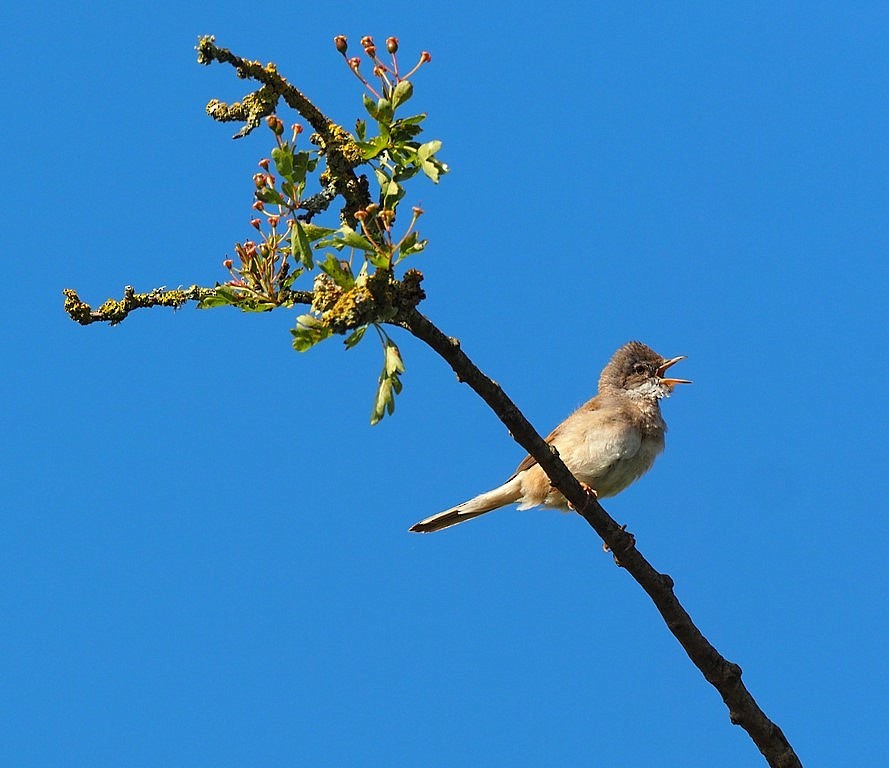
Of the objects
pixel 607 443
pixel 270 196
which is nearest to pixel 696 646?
pixel 607 443

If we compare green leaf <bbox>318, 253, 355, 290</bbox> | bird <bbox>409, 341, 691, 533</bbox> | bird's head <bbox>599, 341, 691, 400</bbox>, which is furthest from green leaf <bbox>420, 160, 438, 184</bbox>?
bird's head <bbox>599, 341, 691, 400</bbox>

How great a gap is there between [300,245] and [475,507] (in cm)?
461

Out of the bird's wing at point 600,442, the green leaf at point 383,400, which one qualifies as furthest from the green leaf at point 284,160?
the bird's wing at point 600,442

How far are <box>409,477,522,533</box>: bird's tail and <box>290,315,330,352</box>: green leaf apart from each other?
448 cm

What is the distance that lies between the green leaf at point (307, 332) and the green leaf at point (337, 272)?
180mm

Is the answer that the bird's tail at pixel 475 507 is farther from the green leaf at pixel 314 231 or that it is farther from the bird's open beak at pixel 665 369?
the green leaf at pixel 314 231

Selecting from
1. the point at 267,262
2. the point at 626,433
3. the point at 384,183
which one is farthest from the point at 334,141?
the point at 626,433

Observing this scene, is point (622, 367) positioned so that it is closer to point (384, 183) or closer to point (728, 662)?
point (728, 662)

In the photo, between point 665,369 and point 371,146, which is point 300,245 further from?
point 665,369

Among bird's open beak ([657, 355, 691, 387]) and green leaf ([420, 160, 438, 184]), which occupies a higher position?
bird's open beak ([657, 355, 691, 387])

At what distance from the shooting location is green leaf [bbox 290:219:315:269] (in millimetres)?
4430

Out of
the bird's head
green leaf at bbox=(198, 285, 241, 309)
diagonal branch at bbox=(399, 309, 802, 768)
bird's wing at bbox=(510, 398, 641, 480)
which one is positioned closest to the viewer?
green leaf at bbox=(198, 285, 241, 309)

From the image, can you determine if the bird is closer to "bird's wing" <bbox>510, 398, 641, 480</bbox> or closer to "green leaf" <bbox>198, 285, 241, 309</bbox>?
"bird's wing" <bbox>510, 398, 641, 480</bbox>

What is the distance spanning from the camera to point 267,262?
175 inches
